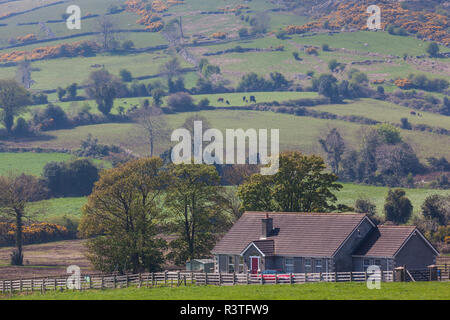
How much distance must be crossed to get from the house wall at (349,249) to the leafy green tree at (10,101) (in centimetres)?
10942

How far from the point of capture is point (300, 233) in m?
66.2

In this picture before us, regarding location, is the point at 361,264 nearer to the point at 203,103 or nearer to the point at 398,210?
the point at 398,210

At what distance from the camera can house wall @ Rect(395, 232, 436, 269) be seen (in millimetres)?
63312

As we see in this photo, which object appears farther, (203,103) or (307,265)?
(203,103)

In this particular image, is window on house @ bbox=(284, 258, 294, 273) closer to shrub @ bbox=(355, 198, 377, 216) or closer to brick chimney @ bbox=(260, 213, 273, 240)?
brick chimney @ bbox=(260, 213, 273, 240)

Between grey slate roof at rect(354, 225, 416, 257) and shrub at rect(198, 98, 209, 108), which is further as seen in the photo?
shrub at rect(198, 98, 209, 108)

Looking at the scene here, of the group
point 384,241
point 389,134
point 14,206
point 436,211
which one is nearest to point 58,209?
point 14,206

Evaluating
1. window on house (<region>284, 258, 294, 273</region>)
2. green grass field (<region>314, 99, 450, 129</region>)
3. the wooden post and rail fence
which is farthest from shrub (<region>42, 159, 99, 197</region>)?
green grass field (<region>314, 99, 450, 129</region>)

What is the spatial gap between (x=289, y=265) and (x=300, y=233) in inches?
107

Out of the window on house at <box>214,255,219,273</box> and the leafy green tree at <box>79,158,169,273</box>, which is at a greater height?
the leafy green tree at <box>79,158,169,273</box>

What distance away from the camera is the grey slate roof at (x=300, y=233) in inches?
2525

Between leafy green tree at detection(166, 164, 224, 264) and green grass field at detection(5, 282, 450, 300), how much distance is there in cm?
1981
